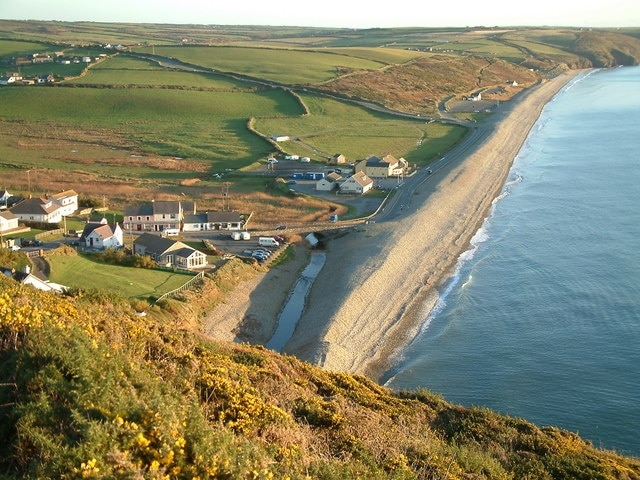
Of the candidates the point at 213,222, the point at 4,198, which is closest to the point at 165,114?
the point at 4,198

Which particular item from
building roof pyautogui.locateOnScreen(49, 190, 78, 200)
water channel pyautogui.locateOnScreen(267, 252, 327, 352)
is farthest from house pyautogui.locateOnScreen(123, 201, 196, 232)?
water channel pyautogui.locateOnScreen(267, 252, 327, 352)

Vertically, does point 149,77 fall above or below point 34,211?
above

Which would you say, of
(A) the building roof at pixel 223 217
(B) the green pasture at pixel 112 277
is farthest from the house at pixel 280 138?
(B) the green pasture at pixel 112 277

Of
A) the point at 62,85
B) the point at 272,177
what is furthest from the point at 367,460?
the point at 62,85

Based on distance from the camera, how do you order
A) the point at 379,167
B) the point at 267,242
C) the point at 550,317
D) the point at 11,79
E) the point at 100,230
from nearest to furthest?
the point at 550,317
the point at 100,230
the point at 267,242
the point at 379,167
the point at 11,79

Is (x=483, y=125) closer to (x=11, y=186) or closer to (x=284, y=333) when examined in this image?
(x=11, y=186)

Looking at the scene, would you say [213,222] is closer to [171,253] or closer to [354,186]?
[171,253]

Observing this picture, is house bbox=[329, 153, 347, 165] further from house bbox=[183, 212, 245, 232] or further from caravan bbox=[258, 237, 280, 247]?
caravan bbox=[258, 237, 280, 247]
